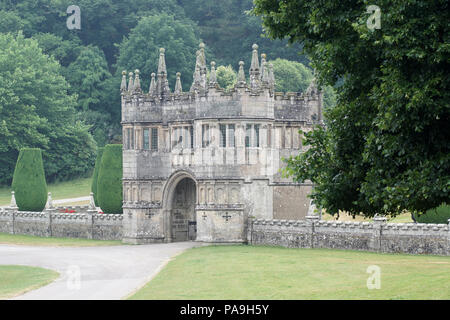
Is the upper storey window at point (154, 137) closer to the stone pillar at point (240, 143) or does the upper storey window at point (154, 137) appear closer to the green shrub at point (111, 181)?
the stone pillar at point (240, 143)

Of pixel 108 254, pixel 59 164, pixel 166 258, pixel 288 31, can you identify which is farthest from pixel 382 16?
pixel 59 164

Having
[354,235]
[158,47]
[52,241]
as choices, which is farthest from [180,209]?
[158,47]

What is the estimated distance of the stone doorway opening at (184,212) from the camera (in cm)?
5531

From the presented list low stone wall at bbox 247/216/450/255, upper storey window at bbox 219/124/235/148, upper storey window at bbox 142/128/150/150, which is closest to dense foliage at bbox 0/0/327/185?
upper storey window at bbox 142/128/150/150

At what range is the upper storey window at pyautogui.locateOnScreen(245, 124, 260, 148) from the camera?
169 ft

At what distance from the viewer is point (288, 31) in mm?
→ 31453

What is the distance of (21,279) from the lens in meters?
40.2

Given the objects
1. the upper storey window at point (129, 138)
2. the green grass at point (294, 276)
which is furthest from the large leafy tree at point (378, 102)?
the upper storey window at point (129, 138)

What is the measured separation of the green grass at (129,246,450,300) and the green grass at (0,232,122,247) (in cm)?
964

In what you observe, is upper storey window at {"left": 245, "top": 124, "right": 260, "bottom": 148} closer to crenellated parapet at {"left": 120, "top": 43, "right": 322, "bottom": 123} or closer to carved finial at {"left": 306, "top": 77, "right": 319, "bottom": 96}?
crenellated parapet at {"left": 120, "top": 43, "right": 322, "bottom": 123}

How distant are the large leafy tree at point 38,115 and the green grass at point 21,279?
43493 millimetres

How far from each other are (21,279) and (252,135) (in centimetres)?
1654

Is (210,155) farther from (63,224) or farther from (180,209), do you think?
(63,224)
